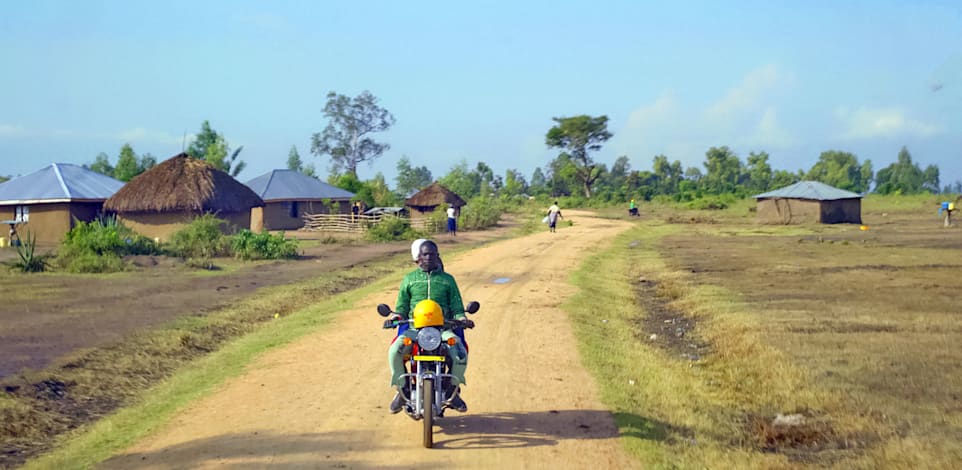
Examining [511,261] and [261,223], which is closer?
[511,261]

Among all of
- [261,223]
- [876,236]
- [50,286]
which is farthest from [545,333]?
[261,223]

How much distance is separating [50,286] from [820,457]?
17303 mm

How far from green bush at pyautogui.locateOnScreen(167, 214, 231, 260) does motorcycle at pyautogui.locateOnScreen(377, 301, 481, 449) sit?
70.7 feet

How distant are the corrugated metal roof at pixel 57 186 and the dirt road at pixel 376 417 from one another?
31491mm

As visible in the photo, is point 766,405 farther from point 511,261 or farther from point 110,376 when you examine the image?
point 511,261

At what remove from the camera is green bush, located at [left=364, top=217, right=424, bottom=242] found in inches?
1580

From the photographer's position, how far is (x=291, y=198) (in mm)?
52844

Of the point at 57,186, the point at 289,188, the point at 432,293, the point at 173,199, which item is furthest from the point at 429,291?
the point at 289,188

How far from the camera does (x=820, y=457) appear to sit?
6984 mm

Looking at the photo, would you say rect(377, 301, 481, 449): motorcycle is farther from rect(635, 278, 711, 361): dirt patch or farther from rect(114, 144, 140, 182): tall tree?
rect(114, 144, 140, 182): tall tree

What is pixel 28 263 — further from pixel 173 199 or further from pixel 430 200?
pixel 430 200

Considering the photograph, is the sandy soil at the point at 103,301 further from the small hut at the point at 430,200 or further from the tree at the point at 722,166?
the tree at the point at 722,166

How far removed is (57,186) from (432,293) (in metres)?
37.5

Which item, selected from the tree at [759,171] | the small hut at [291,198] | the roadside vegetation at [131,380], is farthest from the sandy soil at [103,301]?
the tree at [759,171]
